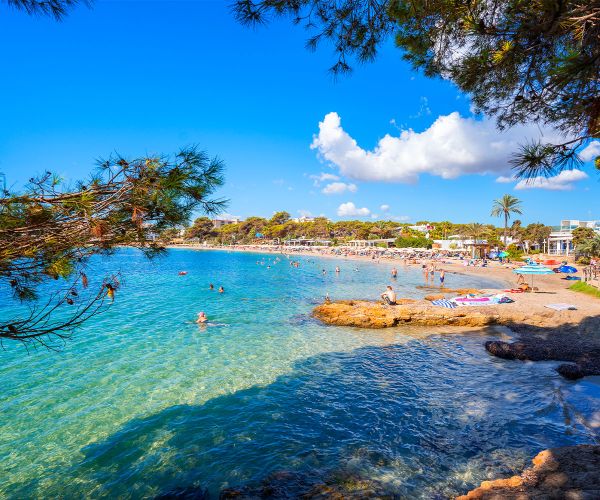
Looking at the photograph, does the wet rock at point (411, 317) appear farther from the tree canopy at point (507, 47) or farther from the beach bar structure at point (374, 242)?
the beach bar structure at point (374, 242)

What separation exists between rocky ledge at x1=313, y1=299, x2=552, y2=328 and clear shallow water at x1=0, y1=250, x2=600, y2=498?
2122mm

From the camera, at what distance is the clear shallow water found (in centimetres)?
623

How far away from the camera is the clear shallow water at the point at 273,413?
6.23 m

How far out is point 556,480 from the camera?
489 centimetres

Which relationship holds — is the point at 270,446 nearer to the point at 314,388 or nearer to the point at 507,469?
the point at 314,388

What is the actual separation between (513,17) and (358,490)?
7515mm

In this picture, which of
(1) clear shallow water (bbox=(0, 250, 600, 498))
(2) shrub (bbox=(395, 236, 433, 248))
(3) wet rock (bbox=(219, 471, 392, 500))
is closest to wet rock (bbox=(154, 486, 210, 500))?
(1) clear shallow water (bbox=(0, 250, 600, 498))

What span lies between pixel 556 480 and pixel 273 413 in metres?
5.83

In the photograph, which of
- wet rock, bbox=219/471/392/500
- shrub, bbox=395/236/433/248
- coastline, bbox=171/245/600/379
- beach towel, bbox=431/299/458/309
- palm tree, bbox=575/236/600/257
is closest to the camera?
wet rock, bbox=219/471/392/500

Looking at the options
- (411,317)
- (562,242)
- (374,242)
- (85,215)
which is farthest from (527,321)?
(374,242)

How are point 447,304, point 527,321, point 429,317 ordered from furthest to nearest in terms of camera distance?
point 447,304 < point 429,317 < point 527,321

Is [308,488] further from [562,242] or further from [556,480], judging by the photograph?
[562,242]

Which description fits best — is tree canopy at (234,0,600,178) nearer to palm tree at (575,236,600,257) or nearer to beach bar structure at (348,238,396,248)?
palm tree at (575,236,600,257)

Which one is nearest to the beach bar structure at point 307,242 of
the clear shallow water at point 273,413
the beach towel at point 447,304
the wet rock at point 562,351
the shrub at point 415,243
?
the shrub at point 415,243
